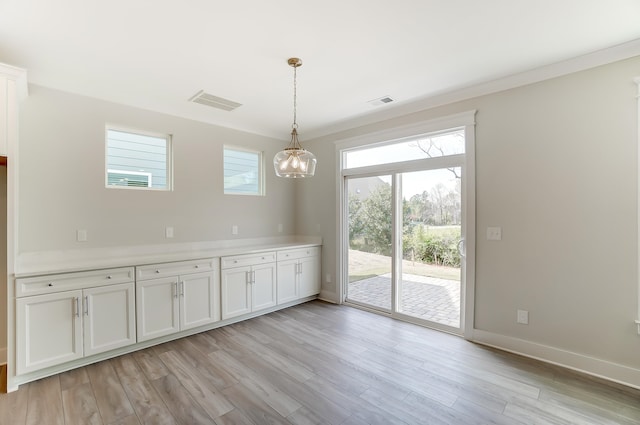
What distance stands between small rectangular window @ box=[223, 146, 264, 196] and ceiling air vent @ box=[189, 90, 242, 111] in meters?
0.79

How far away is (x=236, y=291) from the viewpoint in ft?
12.6

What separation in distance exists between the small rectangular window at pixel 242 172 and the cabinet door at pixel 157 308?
1657mm

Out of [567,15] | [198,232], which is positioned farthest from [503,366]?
[198,232]

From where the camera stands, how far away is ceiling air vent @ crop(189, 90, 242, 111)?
340cm

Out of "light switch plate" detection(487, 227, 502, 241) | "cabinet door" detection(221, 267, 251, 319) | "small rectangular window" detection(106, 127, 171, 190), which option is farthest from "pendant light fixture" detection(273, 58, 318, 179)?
"light switch plate" detection(487, 227, 502, 241)

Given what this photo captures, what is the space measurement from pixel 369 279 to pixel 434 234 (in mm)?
1254

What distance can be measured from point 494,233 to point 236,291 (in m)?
3.19

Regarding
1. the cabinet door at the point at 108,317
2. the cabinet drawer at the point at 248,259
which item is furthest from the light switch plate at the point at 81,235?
the cabinet drawer at the point at 248,259

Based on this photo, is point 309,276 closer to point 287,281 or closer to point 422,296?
point 287,281

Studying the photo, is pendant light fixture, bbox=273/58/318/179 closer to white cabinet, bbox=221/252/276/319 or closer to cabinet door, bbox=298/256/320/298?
white cabinet, bbox=221/252/276/319

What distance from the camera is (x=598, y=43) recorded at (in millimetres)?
2391

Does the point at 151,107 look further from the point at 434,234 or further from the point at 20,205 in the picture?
the point at 434,234

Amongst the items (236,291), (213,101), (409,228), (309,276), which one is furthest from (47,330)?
(409,228)

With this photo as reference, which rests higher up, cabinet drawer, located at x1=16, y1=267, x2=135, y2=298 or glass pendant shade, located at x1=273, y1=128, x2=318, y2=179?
glass pendant shade, located at x1=273, y1=128, x2=318, y2=179
